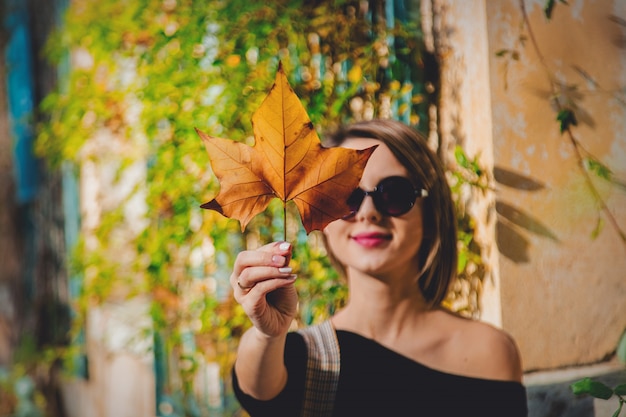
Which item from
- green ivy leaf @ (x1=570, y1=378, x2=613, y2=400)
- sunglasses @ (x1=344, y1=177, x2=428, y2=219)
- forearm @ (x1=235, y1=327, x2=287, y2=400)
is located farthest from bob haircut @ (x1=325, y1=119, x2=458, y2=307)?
forearm @ (x1=235, y1=327, x2=287, y2=400)

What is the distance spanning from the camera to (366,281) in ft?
5.86

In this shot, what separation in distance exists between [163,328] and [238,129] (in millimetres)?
→ 1209

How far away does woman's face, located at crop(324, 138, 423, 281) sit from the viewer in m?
1.67

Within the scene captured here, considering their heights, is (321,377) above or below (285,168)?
below

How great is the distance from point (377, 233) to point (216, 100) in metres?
1.30

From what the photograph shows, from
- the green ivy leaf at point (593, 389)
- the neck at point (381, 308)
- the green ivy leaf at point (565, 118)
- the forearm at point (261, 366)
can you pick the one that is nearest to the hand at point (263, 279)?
the forearm at point (261, 366)

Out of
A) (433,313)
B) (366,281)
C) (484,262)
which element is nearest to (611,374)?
(484,262)

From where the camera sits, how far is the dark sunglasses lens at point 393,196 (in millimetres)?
1654

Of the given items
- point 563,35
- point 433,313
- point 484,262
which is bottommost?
point 433,313

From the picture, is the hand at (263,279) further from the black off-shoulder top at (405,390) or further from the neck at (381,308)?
the neck at (381,308)

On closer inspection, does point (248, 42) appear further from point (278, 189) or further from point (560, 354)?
point (560, 354)

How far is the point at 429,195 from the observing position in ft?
5.91

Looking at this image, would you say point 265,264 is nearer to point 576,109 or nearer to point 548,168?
point 548,168

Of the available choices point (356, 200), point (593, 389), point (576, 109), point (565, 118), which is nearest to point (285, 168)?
point (356, 200)
